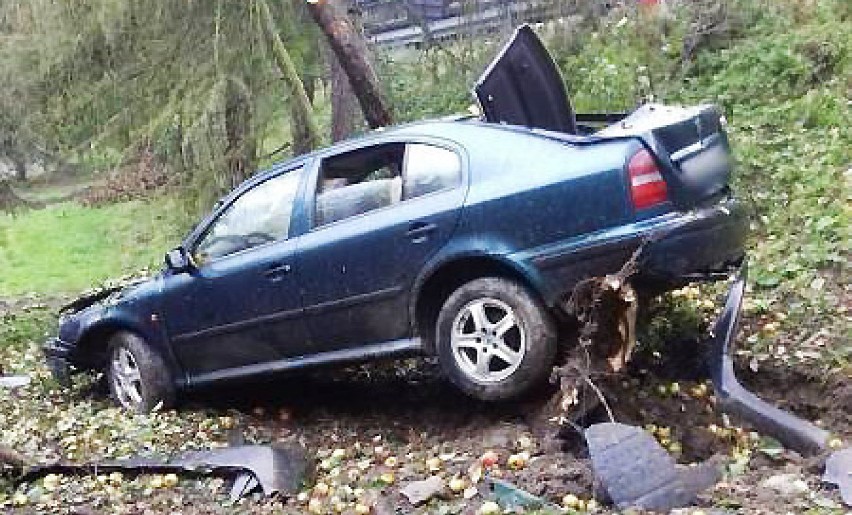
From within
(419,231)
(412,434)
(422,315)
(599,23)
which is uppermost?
(599,23)

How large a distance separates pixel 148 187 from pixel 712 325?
901cm

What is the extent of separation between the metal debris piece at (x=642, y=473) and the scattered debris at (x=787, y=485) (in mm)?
224

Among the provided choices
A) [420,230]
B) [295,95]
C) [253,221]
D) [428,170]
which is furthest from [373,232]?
[295,95]

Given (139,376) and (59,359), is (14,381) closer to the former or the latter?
(59,359)

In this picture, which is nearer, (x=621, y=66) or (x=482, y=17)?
(x=621, y=66)

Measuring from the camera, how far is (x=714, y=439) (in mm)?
5582

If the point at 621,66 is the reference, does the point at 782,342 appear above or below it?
below

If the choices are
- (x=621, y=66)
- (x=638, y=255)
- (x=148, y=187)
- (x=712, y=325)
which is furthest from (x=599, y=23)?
(x=638, y=255)

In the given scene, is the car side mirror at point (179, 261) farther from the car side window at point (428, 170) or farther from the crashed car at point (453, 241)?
the car side window at point (428, 170)

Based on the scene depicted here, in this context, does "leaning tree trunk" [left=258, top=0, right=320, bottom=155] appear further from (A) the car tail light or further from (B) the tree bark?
(A) the car tail light

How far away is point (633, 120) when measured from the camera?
6129mm

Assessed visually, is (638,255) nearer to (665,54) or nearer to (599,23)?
(665,54)

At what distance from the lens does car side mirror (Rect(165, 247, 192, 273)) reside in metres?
7.34

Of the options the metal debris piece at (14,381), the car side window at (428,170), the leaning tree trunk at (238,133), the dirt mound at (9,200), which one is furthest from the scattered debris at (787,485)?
the dirt mound at (9,200)
